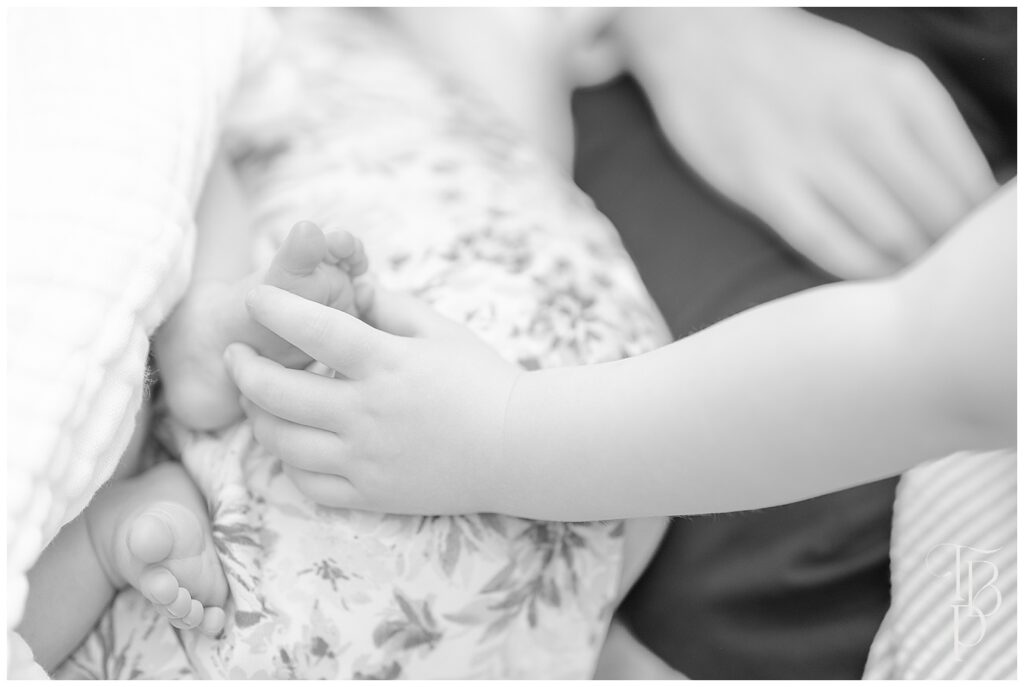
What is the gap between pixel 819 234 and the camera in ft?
2.20

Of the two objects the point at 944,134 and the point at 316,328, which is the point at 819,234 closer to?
the point at 944,134

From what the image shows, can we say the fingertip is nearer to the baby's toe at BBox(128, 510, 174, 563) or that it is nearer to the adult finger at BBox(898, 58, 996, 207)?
the baby's toe at BBox(128, 510, 174, 563)

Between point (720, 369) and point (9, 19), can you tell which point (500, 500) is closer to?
point (720, 369)

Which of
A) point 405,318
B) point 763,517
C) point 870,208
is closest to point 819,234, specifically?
point 870,208

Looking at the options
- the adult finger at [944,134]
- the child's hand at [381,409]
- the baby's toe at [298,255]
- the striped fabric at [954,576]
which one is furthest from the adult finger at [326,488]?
the adult finger at [944,134]

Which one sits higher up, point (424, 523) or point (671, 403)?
point (671, 403)

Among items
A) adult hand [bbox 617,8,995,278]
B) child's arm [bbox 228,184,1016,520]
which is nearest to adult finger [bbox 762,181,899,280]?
adult hand [bbox 617,8,995,278]

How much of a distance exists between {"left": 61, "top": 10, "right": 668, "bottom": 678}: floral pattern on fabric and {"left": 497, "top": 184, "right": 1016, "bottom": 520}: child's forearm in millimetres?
61

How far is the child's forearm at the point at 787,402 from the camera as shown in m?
0.38

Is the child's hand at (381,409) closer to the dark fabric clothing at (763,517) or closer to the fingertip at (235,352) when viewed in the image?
the fingertip at (235,352)

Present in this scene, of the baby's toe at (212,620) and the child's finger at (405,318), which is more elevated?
the child's finger at (405,318)

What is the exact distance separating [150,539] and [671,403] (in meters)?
0.28

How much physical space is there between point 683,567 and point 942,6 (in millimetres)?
448

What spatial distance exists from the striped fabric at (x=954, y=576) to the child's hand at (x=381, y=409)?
26 cm
